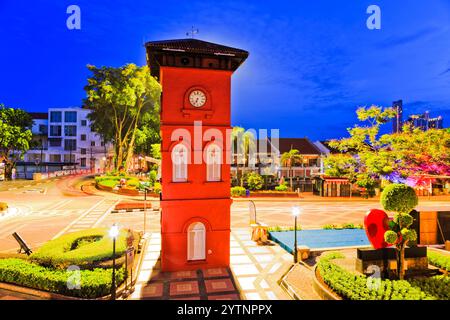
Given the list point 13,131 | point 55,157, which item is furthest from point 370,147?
point 55,157

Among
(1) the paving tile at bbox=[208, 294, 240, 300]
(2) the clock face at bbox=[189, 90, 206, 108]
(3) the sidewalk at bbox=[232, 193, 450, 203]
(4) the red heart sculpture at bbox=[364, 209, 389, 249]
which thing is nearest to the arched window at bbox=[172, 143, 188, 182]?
(2) the clock face at bbox=[189, 90, 206, 108]

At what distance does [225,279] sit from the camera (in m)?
12.7

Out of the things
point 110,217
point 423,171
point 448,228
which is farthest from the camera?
point 110,217

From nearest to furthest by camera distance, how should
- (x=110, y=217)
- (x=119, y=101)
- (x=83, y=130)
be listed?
(x=110, y=217) < (x=119, y=101) < (x=83, y=130)

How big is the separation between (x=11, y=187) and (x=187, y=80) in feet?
132

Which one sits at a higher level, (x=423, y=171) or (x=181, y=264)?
(x=423, y=171)

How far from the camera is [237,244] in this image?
17.6 metres

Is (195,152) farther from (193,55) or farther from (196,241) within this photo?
(193,55)

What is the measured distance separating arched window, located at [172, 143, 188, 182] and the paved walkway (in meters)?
4.41

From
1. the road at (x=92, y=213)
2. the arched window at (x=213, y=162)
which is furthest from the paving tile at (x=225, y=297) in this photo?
the road at (x=92, y=213)

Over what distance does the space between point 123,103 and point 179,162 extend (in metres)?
27.2

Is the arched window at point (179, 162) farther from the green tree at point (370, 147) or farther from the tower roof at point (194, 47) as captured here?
the green tree at point (370, 147)

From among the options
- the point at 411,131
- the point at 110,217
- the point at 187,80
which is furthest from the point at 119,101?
the point at 411,131
